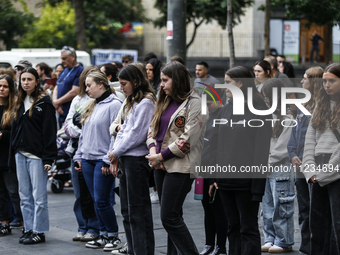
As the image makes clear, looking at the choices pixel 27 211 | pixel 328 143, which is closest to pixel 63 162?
pixel 27 211

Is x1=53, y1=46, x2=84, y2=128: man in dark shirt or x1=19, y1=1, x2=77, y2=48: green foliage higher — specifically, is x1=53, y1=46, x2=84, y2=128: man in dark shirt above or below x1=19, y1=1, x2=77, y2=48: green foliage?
below

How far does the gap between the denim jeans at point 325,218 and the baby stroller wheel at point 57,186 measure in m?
5.90

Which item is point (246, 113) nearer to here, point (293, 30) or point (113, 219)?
point (113, 219)

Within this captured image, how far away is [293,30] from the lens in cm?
3059

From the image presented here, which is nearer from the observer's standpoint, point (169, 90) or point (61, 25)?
point (169, 90)

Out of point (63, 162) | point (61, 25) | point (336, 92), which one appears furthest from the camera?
point (61, 25)

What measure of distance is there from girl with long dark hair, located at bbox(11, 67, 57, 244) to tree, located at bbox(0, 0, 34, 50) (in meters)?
21.9

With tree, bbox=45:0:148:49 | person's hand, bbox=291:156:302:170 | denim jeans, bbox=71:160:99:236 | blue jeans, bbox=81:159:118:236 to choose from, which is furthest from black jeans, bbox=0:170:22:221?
tree, bbox=45:0:148:49

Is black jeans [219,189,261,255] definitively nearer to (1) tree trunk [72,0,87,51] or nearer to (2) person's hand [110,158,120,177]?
(2) person's hand [110,158,120,177]

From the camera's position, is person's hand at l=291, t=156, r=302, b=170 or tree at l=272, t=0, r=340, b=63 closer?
person's hand at l=291, t=156, r=302, b=170

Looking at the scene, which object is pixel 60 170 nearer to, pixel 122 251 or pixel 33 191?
pixel 33 191

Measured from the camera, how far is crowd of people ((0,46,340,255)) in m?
4.79

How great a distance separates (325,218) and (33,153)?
3467 mm

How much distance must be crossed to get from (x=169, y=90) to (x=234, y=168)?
94 cm
